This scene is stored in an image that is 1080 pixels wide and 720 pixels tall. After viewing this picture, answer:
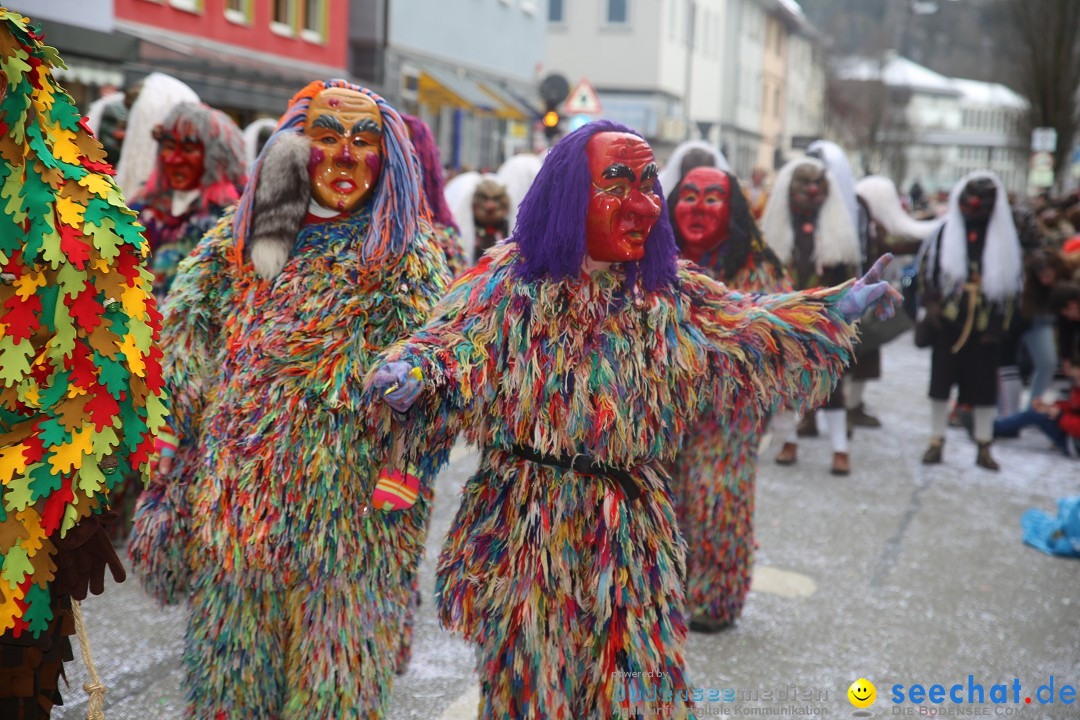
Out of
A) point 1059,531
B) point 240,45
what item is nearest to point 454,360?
point 1059,531

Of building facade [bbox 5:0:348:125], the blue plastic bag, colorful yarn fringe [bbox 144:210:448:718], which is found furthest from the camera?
building facade [bbox 5:0:348:125]

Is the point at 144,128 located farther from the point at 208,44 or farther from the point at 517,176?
the point at 208,44

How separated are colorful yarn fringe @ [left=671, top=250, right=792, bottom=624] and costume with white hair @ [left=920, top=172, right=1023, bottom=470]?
332 cm

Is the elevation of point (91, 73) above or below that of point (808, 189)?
above

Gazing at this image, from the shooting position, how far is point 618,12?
3244 centimetres

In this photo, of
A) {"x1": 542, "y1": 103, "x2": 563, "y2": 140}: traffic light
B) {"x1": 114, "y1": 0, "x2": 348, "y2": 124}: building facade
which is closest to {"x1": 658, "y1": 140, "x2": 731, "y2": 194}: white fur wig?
{"x1": 542, "y1": 103, "x2": 563, "y2": 140}: traffic light

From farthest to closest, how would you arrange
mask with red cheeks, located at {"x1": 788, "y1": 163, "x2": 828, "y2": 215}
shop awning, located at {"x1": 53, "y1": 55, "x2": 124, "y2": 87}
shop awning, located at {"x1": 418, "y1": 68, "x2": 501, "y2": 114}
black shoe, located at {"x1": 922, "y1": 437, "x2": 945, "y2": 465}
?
shop awning, located at {"x1": 418, "y1": 68, "x2": 501, "y2": 114}
shop awning, located at {"x1": 53, "y1": 55, "x2": 124, "y2": 87}
black shoe, located at {"x1": 922, "y1": 437, "x2": 945, "y2": 465}
mask with red cheeks, located at {"x1": 788, "y1": 163, "x2": 828, "y2": 215}

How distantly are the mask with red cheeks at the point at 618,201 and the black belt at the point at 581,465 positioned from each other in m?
0.51

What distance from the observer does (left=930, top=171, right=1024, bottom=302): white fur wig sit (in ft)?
21.8

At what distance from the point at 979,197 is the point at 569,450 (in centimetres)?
518

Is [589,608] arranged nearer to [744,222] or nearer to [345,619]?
[345,619]

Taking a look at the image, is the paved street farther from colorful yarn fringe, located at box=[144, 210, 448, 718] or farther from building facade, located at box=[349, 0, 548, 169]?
building facade, located at box=[349, 0, 548, 169]

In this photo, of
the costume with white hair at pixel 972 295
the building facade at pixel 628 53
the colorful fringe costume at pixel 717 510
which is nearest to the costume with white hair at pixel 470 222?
the colorful fringe costume at pixel 717 510

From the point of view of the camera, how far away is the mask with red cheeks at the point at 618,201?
252 cm
